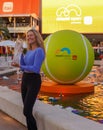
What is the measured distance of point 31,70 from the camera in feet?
17.9

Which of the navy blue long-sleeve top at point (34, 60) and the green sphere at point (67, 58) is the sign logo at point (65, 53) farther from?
the navy blue long-sleeve top at point (34, 60)

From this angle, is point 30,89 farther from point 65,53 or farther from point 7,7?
point 7,7

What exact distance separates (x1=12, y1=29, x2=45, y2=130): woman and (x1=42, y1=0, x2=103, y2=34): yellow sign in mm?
44586

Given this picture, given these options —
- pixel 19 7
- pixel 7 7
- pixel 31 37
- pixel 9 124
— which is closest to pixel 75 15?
pixel 19 7

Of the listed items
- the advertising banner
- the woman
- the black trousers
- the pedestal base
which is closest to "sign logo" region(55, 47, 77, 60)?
the pedestal base

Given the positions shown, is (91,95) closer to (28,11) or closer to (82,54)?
(82,54)

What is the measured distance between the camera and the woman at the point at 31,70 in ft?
17.9

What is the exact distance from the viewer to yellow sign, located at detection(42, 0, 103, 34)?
50.2 m

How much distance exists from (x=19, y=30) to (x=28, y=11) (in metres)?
4.51

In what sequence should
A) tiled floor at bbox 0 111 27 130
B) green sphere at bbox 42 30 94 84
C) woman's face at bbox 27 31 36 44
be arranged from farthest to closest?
1. green sphere at bbox 42 30 94 84
2. tiled floor at bbox 0 111 27 130
3. woman's face at bbox 27 31 36 44

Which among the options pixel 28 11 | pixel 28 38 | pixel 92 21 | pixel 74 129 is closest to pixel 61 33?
pixel 28 38

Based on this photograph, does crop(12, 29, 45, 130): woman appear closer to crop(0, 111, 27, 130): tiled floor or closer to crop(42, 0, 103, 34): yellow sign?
crop(0, 111, 27, 130): tiled floor

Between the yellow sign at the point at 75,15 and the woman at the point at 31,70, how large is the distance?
44.6 metres

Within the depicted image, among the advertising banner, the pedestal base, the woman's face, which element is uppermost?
the advertising banner
